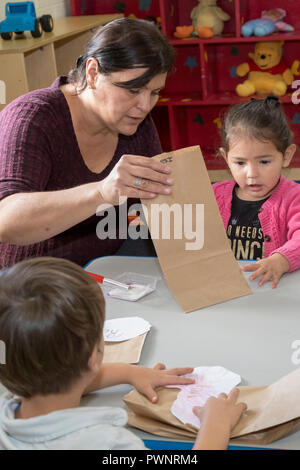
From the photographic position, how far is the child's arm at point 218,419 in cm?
82

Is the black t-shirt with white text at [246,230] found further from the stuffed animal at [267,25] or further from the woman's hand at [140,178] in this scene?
the stuffed animal at [267,25]

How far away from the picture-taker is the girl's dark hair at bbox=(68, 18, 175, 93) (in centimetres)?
129

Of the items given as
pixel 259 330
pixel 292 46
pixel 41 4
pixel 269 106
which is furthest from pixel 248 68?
pixel 259 330

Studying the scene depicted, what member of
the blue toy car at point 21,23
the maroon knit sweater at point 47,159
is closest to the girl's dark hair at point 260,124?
the maroon knit sweater at point 47,159

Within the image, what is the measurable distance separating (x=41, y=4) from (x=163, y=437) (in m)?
2.89

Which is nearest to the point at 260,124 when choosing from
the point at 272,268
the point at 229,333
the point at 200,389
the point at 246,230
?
the point at 246,230

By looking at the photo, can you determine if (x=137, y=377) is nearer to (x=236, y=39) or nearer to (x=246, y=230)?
(x=246, y=230)

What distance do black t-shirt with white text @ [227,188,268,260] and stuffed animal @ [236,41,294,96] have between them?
76.6 inches

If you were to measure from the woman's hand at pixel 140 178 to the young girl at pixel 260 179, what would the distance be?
550 millimetres

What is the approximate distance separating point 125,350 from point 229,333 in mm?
194

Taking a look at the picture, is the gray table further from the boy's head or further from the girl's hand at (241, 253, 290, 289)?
the boy's head

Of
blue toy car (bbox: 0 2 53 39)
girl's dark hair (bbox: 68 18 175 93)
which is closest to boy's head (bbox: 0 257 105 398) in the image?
girl's dark hair (bbox: 68 18 175 93)

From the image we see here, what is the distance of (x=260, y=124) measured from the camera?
163cm
